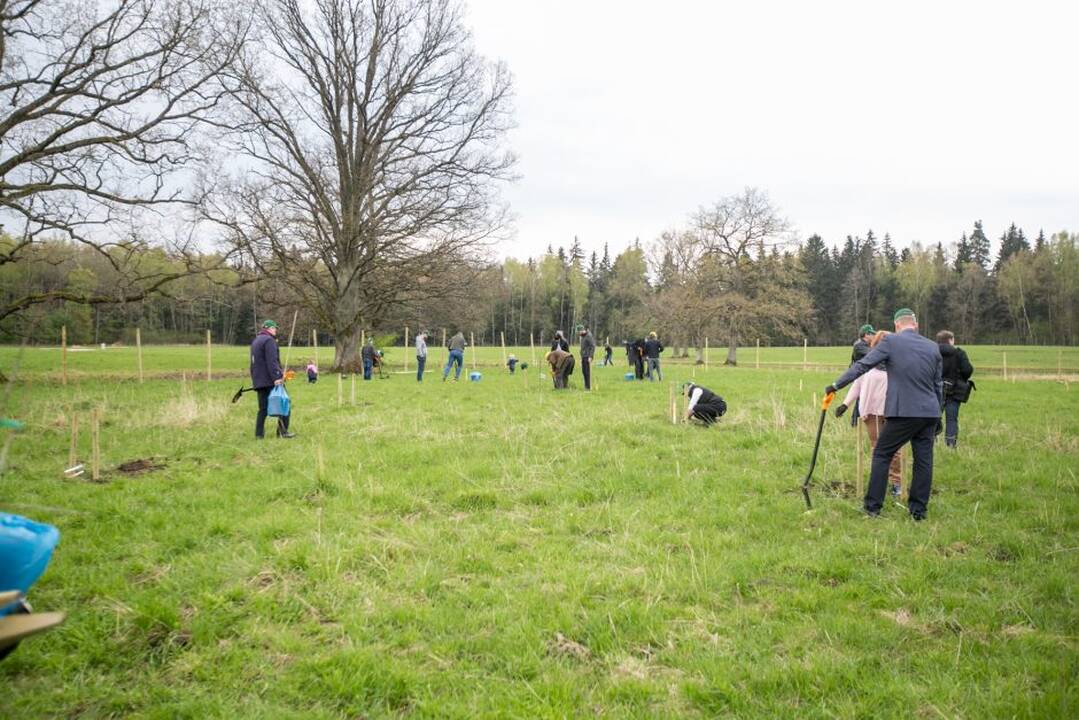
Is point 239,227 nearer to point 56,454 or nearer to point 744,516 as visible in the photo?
point 56,454

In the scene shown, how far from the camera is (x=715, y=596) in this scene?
→ 14.8 ft

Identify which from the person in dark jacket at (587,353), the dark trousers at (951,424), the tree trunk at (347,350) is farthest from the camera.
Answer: the tree trunk at (347,350)

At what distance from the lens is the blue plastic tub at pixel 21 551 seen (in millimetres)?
2561

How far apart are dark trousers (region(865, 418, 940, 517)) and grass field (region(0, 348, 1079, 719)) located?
0.26m

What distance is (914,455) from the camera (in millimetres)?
6414

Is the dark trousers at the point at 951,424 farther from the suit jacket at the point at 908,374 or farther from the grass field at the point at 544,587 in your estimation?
the suit jacket at the point at 908,374

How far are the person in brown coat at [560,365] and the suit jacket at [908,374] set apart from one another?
12.9m

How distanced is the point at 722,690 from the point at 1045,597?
2.91 meters

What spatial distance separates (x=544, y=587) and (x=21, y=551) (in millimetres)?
3125

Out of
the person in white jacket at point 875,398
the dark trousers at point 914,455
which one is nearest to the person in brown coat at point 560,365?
the person in white jacket at point 875,398

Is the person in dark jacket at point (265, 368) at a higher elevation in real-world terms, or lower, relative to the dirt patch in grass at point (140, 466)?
higher

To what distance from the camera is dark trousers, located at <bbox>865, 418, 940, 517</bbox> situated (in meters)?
6.38

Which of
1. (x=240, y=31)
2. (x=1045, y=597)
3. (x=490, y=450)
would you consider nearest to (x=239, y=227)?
(x=240, y=31)

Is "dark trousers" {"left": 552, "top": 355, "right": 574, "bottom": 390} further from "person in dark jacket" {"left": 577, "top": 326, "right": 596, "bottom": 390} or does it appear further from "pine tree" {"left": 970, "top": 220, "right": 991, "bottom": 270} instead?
"pine tree" {"left": 970, "top": 220, "right": 991, "bottom": 270}
